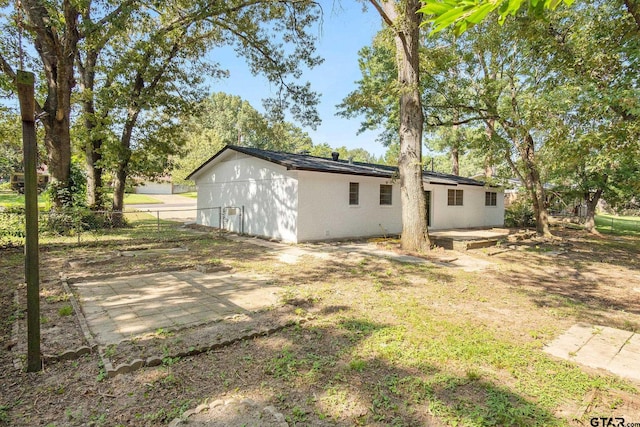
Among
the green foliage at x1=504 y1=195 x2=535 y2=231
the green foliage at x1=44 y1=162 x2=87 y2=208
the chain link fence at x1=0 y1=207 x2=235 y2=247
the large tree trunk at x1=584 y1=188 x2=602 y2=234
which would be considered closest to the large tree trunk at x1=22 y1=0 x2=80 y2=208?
the green foliage at x1=44 y1=162 x2=87 y2=208

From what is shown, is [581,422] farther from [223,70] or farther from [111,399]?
[223,70]

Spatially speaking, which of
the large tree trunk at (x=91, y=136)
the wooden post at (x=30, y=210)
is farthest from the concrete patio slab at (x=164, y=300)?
the large tree trunk at (x=91, y=136)

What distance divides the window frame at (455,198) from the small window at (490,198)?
2.42 meters

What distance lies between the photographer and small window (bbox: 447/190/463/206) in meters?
17.0

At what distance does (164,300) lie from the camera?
16.0ft

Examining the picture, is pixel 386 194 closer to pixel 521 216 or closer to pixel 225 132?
pixel 521 216

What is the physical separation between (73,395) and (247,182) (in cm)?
1128

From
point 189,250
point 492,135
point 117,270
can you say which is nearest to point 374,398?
point 117,270

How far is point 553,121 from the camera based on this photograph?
8.07 metres

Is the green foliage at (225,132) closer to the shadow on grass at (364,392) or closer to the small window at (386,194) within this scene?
the small window at (386,194)

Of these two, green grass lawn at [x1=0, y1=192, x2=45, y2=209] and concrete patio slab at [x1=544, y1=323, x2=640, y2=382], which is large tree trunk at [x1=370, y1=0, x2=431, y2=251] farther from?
green grass lawn at [x1=0, y1=192, x2=45, y2=209]

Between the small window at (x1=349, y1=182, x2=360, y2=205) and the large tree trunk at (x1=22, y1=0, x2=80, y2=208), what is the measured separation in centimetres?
973

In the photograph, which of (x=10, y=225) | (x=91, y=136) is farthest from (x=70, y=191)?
(x=10, y=225)

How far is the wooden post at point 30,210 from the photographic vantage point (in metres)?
2.75
